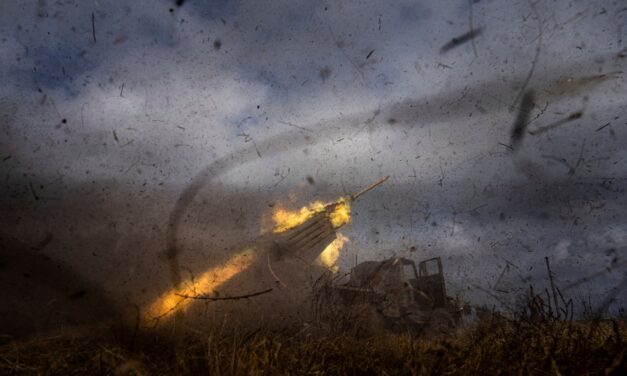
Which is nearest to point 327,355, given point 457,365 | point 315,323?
point 457,365

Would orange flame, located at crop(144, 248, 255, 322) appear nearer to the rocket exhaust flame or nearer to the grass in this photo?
the rocket exhaust flame

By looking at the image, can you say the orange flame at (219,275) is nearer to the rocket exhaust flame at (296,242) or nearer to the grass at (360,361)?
the rocket exhaust flame at (296,242)

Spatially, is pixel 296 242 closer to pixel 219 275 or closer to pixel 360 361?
pixel 219 275

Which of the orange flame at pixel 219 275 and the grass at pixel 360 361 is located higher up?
the orange flame at pixel 219 275

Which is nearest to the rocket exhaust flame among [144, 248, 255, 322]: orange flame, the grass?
[144, 248, 255, 322]: orange flame

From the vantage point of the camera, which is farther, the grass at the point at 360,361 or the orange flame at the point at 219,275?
the orange flame at the point at 219,275

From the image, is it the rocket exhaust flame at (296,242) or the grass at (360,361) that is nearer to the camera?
the grass at (360,361)

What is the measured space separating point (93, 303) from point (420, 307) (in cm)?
1270

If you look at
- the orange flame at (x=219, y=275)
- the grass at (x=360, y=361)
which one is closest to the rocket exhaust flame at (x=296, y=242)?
the orange flame at (x=219, y=275)

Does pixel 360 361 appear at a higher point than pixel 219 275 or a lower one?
lower

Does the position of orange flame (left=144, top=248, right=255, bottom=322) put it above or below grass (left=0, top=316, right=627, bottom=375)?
Answer: above

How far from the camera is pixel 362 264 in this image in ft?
53.3

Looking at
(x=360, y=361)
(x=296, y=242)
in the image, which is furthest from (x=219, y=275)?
(x=360, y=361)

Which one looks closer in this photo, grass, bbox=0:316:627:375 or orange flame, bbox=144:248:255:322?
grass, bbox=0:316:627:375
